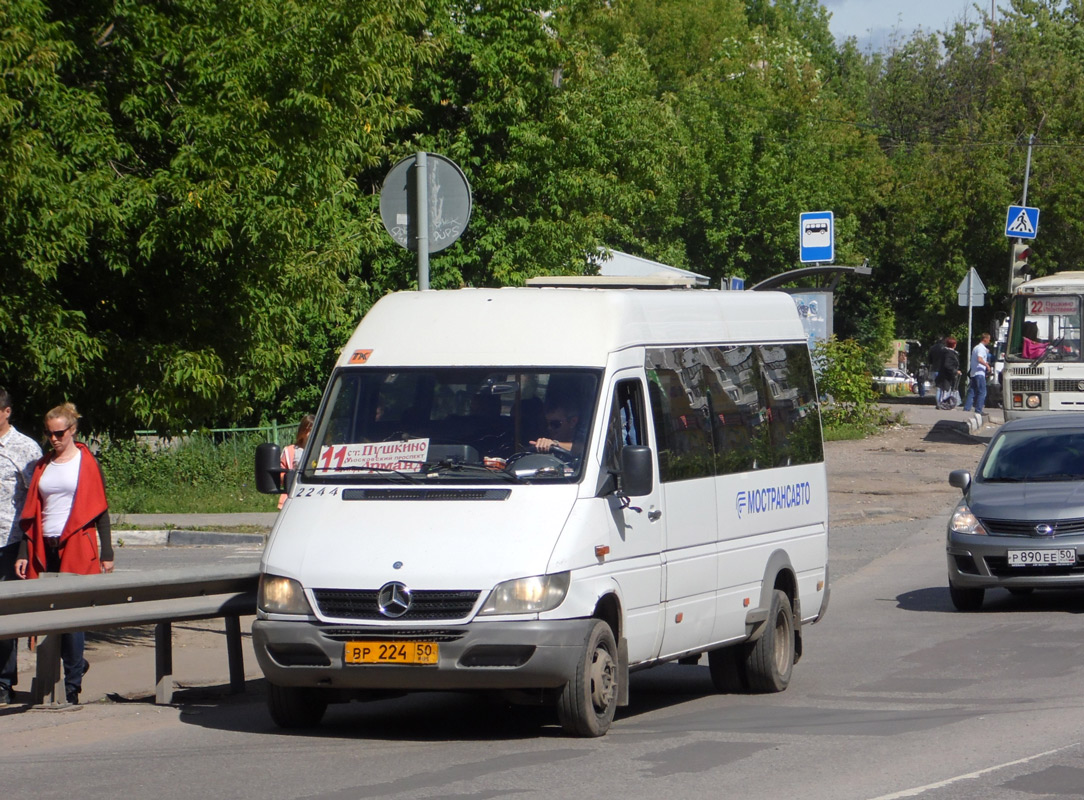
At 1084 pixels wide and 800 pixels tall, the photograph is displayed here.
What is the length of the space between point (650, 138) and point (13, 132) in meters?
32.2

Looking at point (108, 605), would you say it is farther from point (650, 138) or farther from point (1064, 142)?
point (1064, 142)

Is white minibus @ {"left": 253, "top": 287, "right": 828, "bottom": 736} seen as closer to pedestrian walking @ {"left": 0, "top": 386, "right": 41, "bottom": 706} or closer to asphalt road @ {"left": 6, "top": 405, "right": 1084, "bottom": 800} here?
asphalt road @ {"left": 6, "top": 405, "right": 1084, "bottom": 800}

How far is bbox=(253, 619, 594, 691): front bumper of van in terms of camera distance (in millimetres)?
7637

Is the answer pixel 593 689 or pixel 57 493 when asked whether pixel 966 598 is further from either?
pixel 57 493

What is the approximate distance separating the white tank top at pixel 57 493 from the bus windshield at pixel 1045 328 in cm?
2385

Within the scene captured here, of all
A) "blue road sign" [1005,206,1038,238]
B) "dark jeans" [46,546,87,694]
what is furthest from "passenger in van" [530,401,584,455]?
"blue road sign" [1005,206,1038,238]

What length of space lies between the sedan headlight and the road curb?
8259 millimetres

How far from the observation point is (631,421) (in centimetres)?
884

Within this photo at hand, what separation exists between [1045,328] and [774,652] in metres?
22.2

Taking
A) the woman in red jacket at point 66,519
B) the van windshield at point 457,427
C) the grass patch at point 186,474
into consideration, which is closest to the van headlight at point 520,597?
the van windshield at point 457,427

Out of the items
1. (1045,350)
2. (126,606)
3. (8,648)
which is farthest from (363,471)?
(1045,350)

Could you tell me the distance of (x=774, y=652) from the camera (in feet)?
33.3

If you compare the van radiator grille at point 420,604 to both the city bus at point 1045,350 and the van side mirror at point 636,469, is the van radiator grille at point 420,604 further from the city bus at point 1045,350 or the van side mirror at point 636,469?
the city bus at point 1045,350

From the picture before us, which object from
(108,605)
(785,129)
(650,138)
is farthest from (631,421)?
(785,129)
